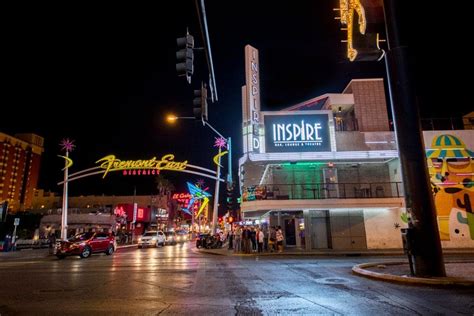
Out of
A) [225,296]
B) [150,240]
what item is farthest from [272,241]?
[150,240]

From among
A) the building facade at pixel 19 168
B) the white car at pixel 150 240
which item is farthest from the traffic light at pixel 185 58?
the building facade at pixel 19 168

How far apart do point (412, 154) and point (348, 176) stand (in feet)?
53.9

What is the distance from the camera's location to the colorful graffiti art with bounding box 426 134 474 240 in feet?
82.3

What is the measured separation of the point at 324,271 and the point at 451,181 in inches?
694

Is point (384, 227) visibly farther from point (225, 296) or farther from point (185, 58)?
point (185, 58)

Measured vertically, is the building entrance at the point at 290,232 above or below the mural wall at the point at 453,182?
below

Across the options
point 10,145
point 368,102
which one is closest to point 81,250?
point 368,102

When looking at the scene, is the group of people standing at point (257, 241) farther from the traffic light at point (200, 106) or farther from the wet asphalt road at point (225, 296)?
the traffic light at point (200, 106)

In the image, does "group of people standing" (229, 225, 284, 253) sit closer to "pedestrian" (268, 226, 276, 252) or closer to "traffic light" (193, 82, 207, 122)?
"pedestrian" (268, 226, 276, 252)

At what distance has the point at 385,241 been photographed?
26219 mm

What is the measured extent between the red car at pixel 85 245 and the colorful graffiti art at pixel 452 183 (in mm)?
24277

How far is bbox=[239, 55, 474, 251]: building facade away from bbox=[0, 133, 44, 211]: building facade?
117459 mm

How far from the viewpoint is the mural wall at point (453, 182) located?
25.0 m

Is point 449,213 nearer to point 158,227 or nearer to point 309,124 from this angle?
point 309,124
